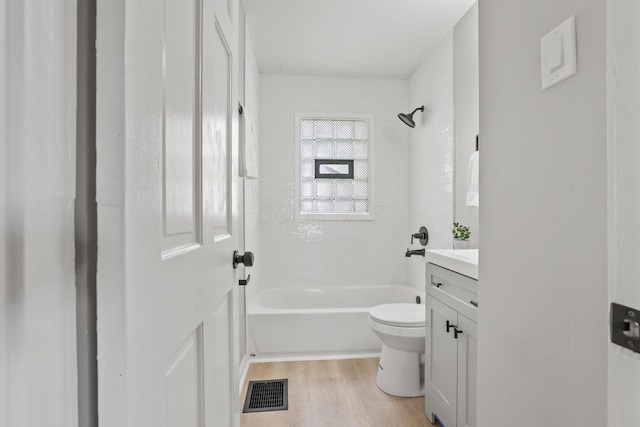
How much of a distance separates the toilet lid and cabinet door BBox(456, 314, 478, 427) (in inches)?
23.3

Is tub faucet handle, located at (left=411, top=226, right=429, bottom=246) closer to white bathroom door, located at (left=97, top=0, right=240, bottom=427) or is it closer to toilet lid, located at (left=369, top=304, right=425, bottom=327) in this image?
toilet lid, located at (left=369, top=304, right=425, bottom=327)

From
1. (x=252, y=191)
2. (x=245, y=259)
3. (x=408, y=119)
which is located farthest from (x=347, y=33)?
(x=245, y=259)

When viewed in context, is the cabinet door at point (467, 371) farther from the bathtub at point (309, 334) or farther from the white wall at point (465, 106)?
the bathtub at point (309, 334)

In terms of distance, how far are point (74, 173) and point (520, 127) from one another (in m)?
0.88

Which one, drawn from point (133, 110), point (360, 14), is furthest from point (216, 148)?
point (360, 14)

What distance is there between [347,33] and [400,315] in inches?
83.7

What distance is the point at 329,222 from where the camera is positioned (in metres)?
3.49

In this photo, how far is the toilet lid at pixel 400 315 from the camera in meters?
2.05

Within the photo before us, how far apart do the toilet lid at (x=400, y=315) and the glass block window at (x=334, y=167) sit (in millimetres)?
1353

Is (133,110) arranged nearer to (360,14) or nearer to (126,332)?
(126,332)

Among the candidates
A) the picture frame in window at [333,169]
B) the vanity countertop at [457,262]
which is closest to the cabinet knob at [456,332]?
the vanity countertop at [457,262]

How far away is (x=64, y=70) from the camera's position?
0.38 m

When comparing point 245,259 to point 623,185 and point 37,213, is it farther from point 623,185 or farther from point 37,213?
point 623,185

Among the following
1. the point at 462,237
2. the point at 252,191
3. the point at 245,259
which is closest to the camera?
the point at 245,259
